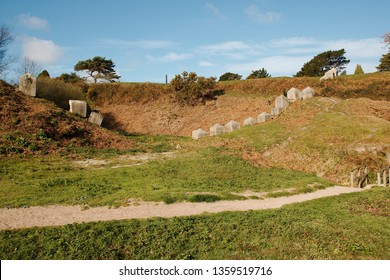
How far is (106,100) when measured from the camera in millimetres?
49750

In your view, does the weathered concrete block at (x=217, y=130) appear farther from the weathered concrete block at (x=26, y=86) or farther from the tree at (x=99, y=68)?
the tree at (x=99, y=68)

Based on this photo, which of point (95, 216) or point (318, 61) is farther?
point (318, 61)

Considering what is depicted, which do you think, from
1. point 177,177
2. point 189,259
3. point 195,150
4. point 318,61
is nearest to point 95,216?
point 189,259

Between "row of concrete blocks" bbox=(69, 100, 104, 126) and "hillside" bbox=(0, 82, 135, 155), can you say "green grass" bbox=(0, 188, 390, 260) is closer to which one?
"hillside" bbox=(0, 82, 135, 155)

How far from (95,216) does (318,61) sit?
61424mm

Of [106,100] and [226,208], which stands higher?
[106,100]

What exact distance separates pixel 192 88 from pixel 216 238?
123ft

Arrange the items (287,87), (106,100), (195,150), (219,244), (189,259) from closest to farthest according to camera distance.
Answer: (189,259) → (219,244) → (195,150) → (287,87) → (106,100)

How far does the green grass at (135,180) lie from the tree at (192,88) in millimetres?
23963

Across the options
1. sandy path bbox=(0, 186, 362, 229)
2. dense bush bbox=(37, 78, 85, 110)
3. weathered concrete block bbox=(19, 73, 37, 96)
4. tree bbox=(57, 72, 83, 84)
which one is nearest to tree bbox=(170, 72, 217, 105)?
dense bush bbox=(37, 78, 85, 110)

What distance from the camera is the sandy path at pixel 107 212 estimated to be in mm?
11095

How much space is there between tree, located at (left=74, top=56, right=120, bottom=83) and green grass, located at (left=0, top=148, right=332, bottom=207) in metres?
47.9

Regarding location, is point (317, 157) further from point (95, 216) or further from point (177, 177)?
point (95, 216)

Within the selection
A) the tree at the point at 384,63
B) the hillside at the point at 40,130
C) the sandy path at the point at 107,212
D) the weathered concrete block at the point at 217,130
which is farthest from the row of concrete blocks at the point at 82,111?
the tree at the point at 384,63
